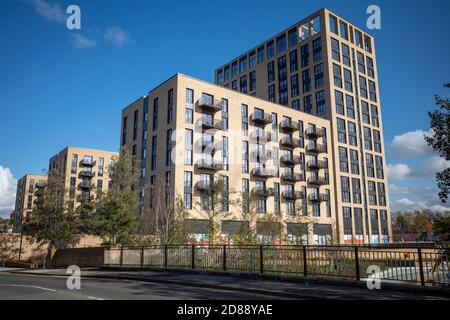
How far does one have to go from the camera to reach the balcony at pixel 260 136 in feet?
196

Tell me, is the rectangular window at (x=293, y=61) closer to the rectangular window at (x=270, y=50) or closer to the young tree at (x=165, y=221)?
the rectangular window at (x=270, y=50)

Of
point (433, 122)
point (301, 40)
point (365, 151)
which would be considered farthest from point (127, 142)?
point (433, 122)

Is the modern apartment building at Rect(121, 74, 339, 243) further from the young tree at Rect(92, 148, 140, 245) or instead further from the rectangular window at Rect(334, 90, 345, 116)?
the young tree at Rect(92, 148, 140, 245)

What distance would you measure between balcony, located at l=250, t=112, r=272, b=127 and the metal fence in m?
42.9

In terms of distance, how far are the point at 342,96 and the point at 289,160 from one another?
20691mm

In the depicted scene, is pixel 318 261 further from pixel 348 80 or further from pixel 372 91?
pixel 372 91

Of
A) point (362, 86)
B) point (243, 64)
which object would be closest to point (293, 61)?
point (243, 64)

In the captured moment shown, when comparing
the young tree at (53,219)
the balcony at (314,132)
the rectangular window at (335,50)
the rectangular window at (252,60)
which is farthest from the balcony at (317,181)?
the young tree at (53,219)

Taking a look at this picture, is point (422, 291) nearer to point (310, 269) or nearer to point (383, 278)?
point (383, 278)

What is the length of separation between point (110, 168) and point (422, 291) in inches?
1014

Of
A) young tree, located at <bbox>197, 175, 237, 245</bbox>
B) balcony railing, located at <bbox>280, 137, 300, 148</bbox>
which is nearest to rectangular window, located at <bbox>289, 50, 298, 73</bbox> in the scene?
balcony railing, located at <bbox>280, 137, 300, 148</bbox>

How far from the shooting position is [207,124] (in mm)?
53219

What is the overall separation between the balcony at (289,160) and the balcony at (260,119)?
21.4 feet

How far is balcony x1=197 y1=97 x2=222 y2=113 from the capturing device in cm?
5382
